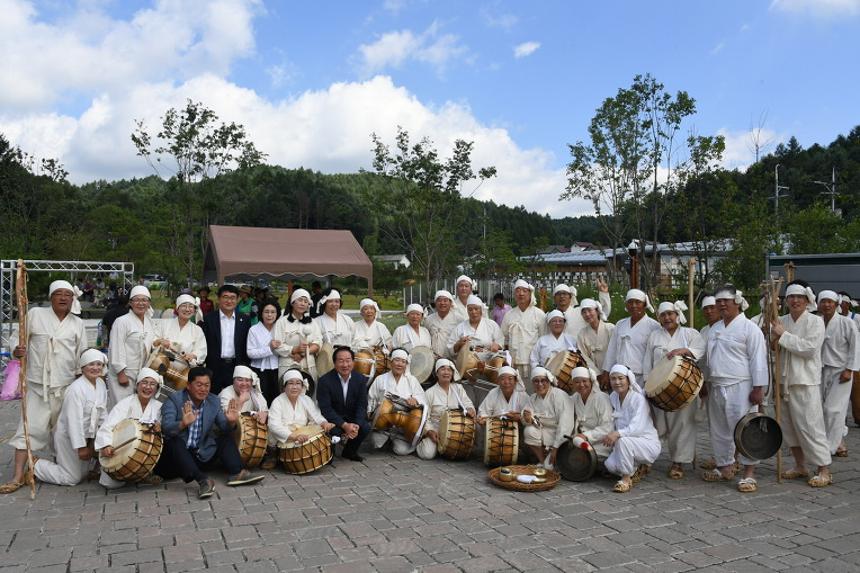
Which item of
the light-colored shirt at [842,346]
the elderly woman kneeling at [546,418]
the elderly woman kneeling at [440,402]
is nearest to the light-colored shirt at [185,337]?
the elderly woman kneeling at [440,402]

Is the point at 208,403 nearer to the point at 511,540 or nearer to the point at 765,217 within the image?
the point at 511,540

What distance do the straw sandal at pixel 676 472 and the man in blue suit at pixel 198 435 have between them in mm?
3819

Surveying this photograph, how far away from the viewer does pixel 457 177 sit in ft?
66.0

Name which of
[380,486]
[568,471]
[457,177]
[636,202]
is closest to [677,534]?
[568,471]

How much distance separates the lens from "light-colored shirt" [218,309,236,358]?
7332 millimetres

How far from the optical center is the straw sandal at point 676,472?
6441 millimetres

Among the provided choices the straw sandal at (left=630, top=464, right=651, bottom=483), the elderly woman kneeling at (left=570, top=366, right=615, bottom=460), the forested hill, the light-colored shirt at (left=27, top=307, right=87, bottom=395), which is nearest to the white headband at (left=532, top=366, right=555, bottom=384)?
the elderly woman kneeling at (left=570, top=366, right=615, bottom=460)

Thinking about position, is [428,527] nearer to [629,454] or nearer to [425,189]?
[629,454]

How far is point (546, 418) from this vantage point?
661cm

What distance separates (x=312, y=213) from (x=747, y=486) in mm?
54653

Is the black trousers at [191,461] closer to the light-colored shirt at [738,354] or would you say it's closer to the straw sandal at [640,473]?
the straw sandal at [640,473]

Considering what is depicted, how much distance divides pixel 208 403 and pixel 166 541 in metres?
1.71

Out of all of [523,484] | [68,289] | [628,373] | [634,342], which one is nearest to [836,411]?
[634,342]

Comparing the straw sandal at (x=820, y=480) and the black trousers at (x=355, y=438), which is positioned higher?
the black trousers at (x=355, y=438)
